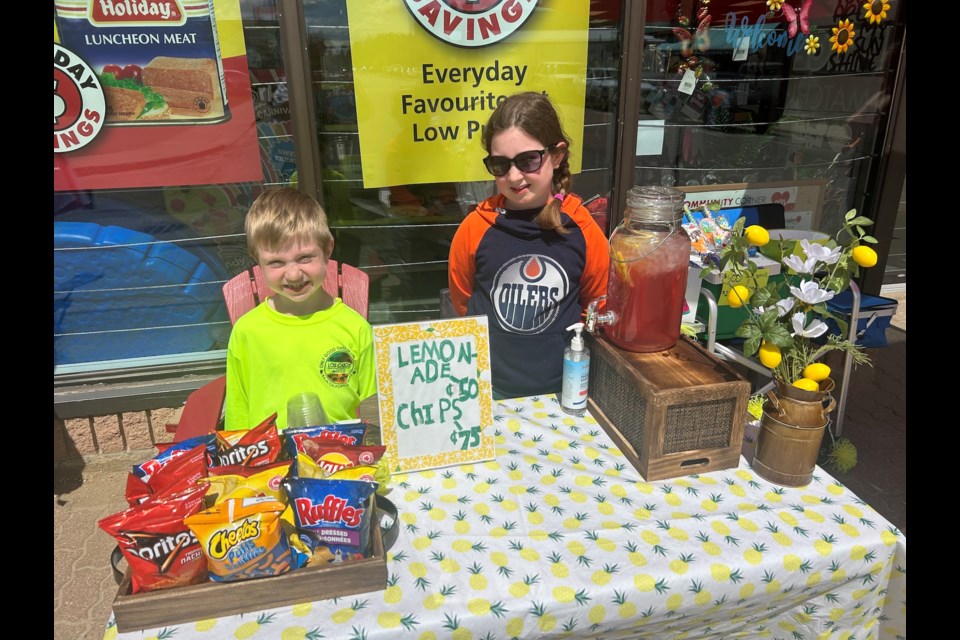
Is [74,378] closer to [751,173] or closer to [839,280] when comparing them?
[839,280]

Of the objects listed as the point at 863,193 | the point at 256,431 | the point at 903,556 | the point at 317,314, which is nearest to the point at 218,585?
the point at 256,431

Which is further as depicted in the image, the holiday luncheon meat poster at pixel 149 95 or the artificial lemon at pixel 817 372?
the holiday luncheon meat poster at pixel 149 95

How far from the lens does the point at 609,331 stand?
71.0 inches

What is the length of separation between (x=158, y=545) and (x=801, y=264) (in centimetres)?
165

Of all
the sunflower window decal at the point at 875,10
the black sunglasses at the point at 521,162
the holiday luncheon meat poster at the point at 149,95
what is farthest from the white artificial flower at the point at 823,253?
the sunflower window decal at the point at 875,10

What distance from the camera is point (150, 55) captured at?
279cm

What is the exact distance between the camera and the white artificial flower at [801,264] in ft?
5.20

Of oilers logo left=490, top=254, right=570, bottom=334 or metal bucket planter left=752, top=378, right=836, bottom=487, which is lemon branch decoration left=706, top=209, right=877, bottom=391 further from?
oilers logo left=490, top=254, right=570, bottom=334

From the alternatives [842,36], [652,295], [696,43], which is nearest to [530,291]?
[652,295]

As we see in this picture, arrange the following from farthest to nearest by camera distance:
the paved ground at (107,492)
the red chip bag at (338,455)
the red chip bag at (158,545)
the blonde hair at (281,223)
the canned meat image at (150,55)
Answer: the canned meat image at (150,55) → the paved ground at (107,492) → the blonde hair at (281,223) → the red chip bag at (338,455) → the red chip bag at (158,545)

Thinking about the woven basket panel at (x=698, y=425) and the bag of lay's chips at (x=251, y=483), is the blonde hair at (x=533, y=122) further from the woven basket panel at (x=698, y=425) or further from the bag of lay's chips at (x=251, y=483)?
the bag of lay's chips at (x=251, y=483)

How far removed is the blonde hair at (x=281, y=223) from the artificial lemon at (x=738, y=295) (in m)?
1.21

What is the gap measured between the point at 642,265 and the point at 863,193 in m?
3.50

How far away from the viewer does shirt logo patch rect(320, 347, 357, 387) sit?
6.23ft
